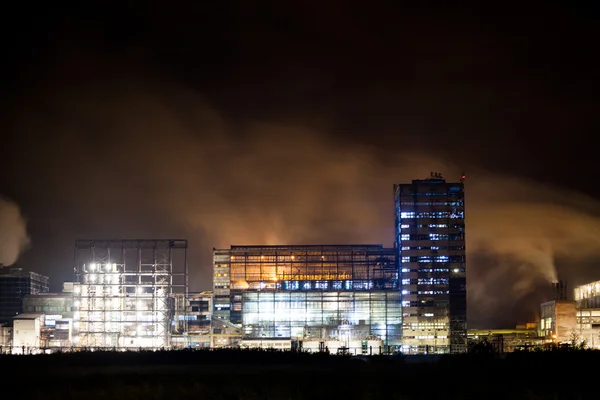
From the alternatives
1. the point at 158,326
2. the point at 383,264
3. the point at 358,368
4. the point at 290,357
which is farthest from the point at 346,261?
the point at 358,368

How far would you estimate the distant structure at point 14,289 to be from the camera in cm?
15500

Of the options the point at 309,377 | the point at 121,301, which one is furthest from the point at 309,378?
the point at 121,301

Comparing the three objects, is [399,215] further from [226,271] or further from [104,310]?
[104,310]

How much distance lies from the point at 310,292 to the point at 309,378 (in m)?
89.7

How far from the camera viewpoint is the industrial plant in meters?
118

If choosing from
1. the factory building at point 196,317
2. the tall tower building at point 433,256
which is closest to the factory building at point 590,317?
the tall tower building at point 433,256

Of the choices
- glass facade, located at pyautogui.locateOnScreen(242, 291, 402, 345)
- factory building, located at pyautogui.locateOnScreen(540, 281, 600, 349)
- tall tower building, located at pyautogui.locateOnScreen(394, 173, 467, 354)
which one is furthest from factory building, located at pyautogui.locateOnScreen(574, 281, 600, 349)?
glass facade, located at pyautogui.locateOnScreen(242, 291, 402, 345)

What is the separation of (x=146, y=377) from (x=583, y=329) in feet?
331

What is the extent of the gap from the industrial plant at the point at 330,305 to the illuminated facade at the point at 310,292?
0.17 meters

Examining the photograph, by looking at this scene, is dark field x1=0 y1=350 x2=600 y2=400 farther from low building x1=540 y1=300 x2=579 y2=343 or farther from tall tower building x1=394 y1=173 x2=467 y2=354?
low building x1=540 y1=300 x2=579 y2=343

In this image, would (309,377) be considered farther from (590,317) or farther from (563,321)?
(590,317)

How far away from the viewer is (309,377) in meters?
43.7

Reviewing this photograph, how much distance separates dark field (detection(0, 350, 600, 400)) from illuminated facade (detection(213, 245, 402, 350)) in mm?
72347

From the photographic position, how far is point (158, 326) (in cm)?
11944
